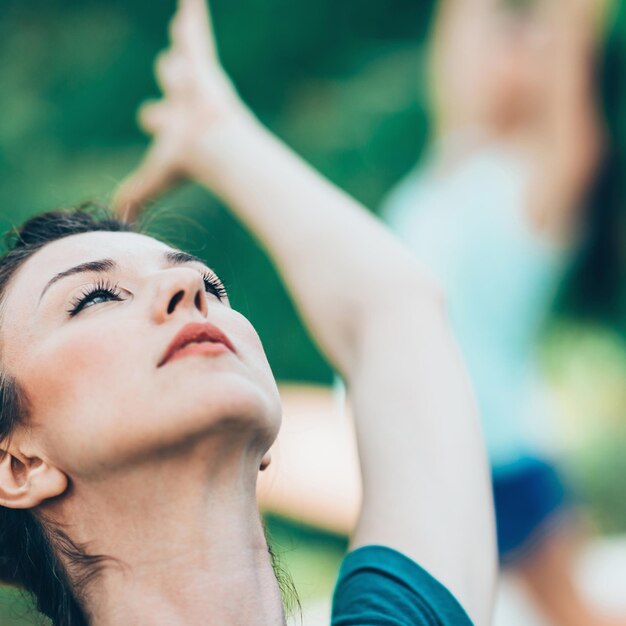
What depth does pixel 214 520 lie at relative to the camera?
1.17 m

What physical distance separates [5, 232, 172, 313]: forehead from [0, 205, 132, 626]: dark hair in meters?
0.04

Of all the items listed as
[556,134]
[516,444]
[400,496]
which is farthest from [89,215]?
[556,134]

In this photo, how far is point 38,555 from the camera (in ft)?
4.18

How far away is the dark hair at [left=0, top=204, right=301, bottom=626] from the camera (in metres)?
1.22

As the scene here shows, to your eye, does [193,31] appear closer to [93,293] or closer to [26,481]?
[93,293]

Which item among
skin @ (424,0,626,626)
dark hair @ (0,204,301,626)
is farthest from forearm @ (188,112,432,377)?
skin @ (424,0,626,626)

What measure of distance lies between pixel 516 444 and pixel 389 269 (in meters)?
1.57

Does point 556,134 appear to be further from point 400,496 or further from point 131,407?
point 131,407

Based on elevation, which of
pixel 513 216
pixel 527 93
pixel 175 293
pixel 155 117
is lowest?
pixel 513 216

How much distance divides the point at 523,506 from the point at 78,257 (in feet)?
6.21

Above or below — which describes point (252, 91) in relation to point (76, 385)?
below

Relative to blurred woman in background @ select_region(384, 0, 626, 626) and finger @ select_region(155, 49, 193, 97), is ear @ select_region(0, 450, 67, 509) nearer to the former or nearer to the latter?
finger @ select_region(155, 49, 193, 97)

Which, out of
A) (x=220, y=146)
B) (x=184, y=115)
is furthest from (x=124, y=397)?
(x=184, y=115)

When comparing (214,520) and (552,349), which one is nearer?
(214,520)
